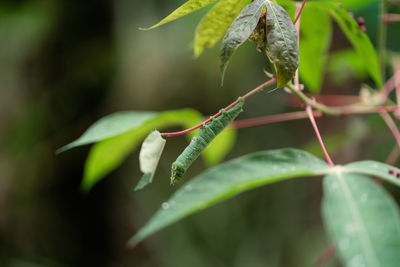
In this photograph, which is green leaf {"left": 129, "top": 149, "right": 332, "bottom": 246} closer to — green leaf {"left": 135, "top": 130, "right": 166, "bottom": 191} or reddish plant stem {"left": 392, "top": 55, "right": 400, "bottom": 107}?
green leaf {"left": 135, "top": 130, "right": 166, "bottom": 191}

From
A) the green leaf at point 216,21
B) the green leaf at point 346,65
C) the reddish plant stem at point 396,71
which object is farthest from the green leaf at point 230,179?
the green leaf at point 346,65

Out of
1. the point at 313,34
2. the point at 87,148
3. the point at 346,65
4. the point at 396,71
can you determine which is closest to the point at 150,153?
the point at 313,34

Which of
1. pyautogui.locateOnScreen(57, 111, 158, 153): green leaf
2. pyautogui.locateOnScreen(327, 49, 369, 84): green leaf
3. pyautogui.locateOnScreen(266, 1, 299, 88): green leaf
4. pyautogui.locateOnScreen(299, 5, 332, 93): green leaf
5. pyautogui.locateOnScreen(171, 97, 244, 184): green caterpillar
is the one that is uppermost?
pyautogui.locateOnScreen(266, 1, 299, 88): green leaf

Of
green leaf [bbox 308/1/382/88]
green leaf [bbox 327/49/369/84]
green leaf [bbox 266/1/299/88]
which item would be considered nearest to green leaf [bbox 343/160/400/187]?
green leaf [bbox 266/1/299/88]

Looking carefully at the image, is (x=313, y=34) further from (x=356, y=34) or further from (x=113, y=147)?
(x=113, y=147)

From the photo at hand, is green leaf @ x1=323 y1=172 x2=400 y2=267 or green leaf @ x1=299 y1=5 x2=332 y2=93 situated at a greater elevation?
green leaf @ x1=299 y1=5 x2=332 y2=93

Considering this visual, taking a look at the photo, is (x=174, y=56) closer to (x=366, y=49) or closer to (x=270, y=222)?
(x=270, y=222)

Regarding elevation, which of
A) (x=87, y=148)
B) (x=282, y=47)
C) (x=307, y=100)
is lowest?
(x=87, y=148)
